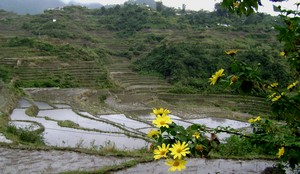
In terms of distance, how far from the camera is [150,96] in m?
21.1

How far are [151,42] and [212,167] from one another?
105ft

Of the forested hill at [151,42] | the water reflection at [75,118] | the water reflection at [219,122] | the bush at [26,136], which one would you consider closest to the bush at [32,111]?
the water reflection at [75,118]

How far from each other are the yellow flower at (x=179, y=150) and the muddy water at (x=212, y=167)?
428 centimetres

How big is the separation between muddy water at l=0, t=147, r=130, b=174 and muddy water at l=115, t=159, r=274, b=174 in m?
0.80

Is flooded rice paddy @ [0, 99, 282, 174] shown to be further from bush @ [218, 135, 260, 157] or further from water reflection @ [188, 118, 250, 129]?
bush @ [218, 135, 260, 157]

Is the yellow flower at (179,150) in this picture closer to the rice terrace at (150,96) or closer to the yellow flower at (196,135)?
the rice terrace at (150,96)

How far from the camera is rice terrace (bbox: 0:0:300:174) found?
1.84 m

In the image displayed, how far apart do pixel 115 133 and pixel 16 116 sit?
15.5ft

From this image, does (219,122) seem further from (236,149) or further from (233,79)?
(233,79)

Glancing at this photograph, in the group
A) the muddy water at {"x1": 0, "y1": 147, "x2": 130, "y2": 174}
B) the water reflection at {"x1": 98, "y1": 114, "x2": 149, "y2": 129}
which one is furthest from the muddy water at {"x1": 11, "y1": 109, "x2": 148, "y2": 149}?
the water reflection at {"x1": 98, "y1": 114, "x2": 149, "y2": 129}

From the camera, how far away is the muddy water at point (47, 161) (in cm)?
630

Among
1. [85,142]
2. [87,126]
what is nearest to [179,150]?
A: [85,142]

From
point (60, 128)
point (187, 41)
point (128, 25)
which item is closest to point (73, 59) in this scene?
point (187, 41)

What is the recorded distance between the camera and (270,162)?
6375 mm
